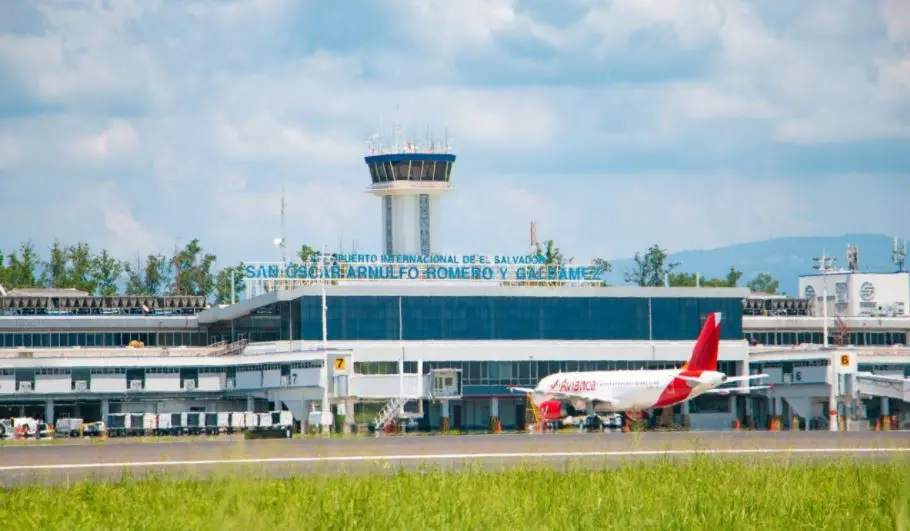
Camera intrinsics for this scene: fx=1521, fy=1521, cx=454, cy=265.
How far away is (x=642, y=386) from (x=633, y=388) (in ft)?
2.24

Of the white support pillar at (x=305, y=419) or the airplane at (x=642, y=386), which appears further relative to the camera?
the white support pillar at (x=305, y=419)

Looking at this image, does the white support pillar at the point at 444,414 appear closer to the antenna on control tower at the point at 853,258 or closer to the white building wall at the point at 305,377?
the white building wall at the point at 305,377

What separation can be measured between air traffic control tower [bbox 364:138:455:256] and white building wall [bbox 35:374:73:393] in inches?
1446

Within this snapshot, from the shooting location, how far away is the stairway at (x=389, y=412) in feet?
372

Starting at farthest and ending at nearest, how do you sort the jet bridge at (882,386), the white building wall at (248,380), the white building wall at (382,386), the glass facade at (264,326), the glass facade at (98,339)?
the glass facade at (98,339) < the glass facade at (264,326) < the white building wall at (248,380) < the white building wall at (382,386) < the jet bridge at (882,386)

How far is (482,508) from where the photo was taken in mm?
30938

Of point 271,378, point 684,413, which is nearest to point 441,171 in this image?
point 271,378

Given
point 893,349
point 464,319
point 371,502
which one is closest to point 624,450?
point 371,502

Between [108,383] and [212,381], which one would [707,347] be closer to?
[212,381]

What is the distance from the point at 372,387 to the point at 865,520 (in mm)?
89358

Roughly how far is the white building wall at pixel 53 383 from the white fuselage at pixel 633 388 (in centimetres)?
4373

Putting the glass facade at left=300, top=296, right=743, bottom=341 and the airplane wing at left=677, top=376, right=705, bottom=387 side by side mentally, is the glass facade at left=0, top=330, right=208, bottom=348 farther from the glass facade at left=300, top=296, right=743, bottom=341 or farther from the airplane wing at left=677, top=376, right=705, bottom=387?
the airplane wing at left=677, top=376, right=705, bottom=387

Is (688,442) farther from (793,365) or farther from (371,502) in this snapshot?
(793,365)

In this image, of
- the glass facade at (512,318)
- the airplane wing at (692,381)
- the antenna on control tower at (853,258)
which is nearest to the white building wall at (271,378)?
the glass facade at (512,318)
